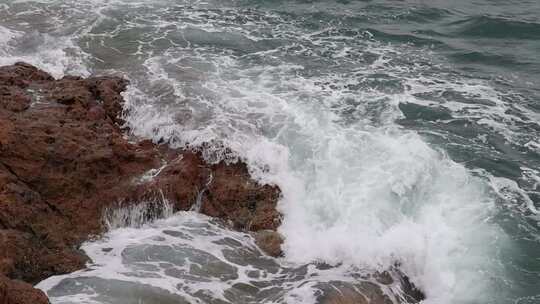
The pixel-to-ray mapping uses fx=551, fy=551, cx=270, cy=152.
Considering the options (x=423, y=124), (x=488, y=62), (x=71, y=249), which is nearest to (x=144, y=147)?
(x=71, y=249)

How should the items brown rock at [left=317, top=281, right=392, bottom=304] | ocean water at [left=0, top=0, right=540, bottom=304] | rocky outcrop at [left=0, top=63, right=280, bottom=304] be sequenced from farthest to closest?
ocean water at [left=0, top=0, right=540, bottom=304], rocky outcrop at [left=0, top=63, right=280, bottom=304], brown rock at [left=317, top=281, right=392, bottom=304]

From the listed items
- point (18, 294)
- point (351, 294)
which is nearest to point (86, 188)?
point (18, 294)

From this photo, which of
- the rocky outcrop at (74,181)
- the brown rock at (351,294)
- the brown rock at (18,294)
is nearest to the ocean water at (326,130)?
the brown rock at (351,294)

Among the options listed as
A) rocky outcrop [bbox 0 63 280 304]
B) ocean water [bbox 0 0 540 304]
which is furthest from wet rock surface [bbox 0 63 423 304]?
ocean water [bbox 0 0 540 304]

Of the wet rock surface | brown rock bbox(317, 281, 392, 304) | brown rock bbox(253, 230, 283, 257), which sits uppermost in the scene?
the wet rock surface

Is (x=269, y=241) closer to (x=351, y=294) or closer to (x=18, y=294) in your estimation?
(x=351, y=294)

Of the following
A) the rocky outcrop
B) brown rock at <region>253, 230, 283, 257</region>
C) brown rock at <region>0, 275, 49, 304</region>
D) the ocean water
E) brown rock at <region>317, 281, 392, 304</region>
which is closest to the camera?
brown rock at <region>0, 275, 49, 304</region>

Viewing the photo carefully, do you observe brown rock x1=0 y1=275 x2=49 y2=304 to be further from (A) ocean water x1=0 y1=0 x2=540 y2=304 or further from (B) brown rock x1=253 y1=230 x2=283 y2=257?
(B) brown rock x1=253 y1=230 x2=283 y2=257
